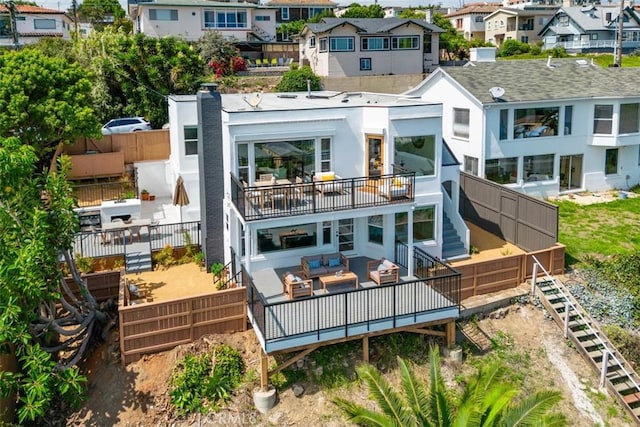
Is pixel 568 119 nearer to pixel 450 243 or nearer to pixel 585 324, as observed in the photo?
pixel 450 243

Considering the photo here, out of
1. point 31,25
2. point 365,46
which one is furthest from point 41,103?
point 31,25

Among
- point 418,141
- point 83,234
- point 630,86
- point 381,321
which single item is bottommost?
point 381,321

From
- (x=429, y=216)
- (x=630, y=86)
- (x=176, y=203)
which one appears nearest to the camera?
(x=429, y=216)

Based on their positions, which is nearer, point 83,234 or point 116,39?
point 83,234

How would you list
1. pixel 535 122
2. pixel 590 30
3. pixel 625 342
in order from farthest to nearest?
1. pixel 590 30
2. pixel 535 122
3. pixel 625 342

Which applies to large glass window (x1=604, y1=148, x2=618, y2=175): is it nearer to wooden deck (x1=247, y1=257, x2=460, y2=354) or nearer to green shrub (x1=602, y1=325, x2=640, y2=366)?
green shrub (x1=602, y1=325, x2=640, y2=366)

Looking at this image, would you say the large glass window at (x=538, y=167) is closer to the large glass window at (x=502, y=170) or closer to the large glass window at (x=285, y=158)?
the large glass window at (x=502, y=170)

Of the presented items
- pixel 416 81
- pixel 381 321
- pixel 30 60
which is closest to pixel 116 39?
pixel 30 60

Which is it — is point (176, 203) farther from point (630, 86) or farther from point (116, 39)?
point (630, 86)
